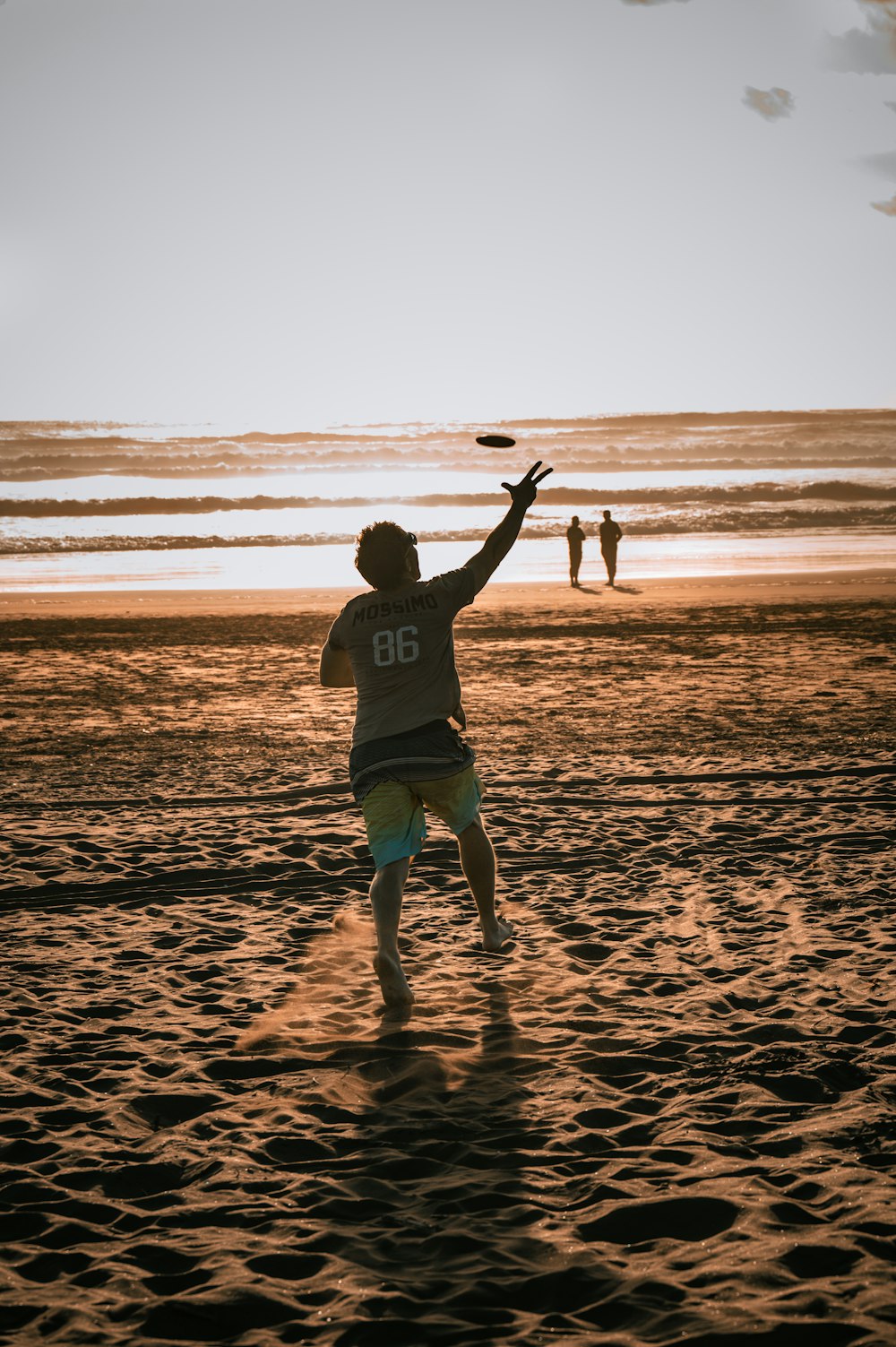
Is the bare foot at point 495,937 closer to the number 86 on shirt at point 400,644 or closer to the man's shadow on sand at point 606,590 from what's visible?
the number 86 on shirt at point 400,644

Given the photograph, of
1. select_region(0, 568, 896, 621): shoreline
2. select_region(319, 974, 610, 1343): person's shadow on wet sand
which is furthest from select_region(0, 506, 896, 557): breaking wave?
select_region(319, 974, 610, 1343): person's shadow on wet sand

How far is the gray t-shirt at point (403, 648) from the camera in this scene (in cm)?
453

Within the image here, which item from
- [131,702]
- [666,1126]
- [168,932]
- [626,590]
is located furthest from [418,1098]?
[626,590]

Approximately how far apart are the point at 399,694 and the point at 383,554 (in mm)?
541

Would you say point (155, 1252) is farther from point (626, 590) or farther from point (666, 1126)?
point (626, 590)

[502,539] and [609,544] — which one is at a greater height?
[609,544]

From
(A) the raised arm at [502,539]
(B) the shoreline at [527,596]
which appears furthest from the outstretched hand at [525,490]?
(B) the shoreline at [527,596]

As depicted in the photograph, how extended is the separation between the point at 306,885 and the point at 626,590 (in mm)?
21208

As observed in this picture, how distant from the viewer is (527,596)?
2598 cm

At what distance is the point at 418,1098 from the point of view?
390 cm

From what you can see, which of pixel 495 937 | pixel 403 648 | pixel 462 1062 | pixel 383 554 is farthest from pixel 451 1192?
pixel 383 554

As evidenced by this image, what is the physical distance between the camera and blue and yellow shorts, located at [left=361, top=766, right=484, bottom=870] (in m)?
4.59

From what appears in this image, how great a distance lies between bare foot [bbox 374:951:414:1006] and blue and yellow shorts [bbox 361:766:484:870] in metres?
0.35

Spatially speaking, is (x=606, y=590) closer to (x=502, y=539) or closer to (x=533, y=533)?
(x=502, y=539)
